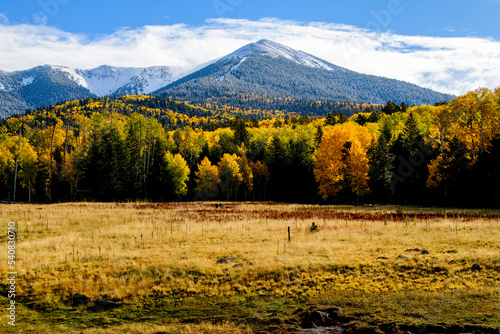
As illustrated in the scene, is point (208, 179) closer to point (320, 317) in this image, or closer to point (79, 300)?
point (79, 300)

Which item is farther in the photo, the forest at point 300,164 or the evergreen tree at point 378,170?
the evergreen tree at point 378,170

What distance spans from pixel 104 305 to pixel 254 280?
602cm

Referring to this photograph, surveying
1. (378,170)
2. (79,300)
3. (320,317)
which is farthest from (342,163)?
(79,300)

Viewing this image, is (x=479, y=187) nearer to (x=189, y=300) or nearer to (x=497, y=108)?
(x=497, y=108)

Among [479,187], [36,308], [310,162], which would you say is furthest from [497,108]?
[36,308]

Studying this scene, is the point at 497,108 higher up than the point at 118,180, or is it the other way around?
the point at 497,108

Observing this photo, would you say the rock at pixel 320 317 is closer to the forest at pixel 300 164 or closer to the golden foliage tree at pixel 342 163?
the forest at pixel 300 164

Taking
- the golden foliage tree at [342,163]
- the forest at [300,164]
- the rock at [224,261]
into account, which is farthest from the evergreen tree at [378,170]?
the rock at [224,261]

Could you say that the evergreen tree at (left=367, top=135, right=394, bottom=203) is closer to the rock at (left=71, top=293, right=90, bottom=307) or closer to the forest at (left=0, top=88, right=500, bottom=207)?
the forest at (left=0, top=88, right=500, bottom=207)

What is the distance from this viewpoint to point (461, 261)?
16094 millimetres

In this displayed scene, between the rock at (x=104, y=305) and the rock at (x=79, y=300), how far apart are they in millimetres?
463

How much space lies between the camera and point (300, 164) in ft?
234

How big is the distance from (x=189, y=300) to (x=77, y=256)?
28.6ft

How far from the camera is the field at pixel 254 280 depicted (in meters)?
11.9
